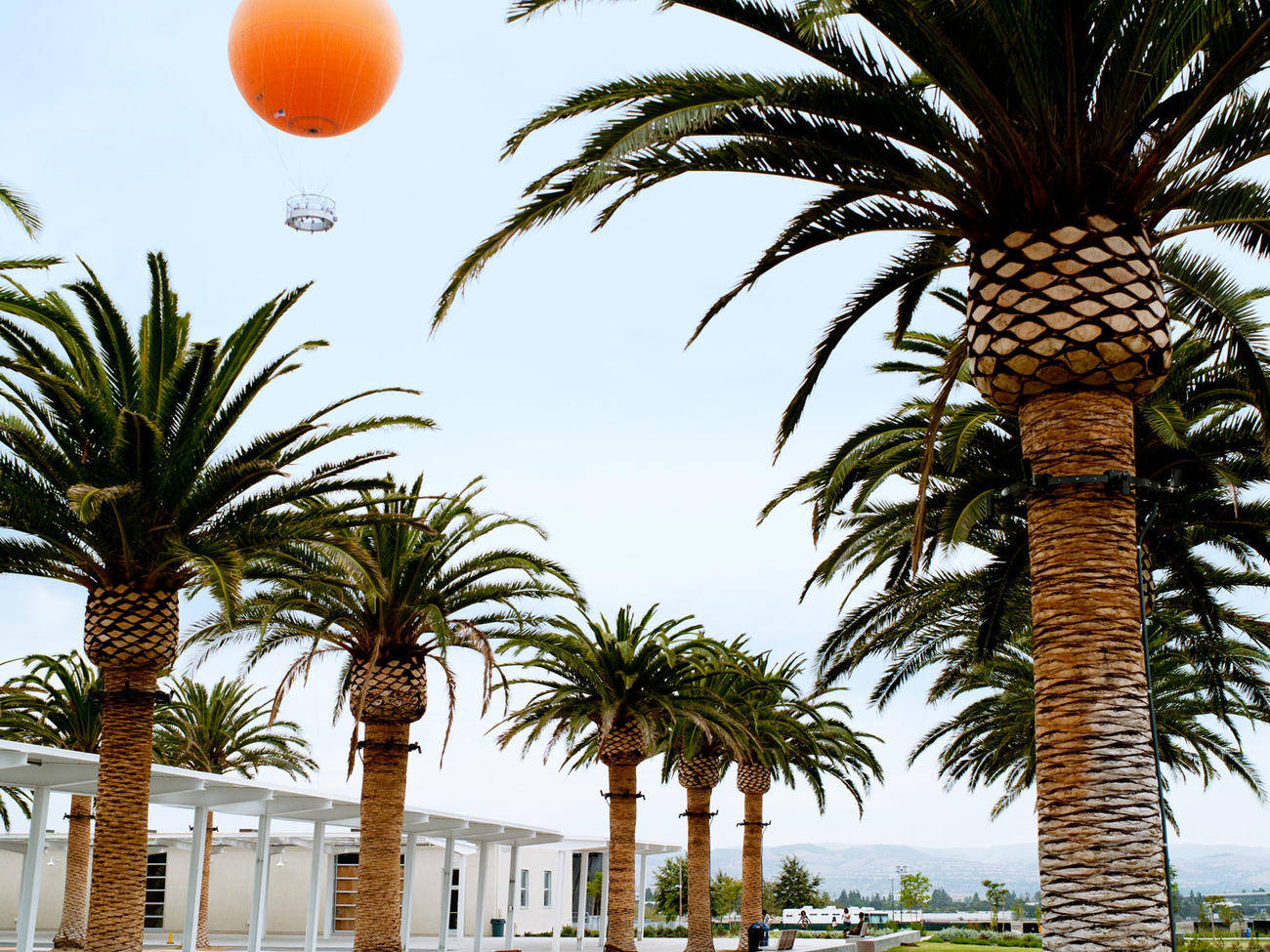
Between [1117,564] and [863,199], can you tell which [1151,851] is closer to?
[1117,564]

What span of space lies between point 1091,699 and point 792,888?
68.6 m

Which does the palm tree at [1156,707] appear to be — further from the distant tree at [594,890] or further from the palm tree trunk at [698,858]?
the distant tree at [594,890]

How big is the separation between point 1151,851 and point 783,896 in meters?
68.1

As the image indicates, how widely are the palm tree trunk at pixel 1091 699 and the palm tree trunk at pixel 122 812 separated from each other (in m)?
10.1

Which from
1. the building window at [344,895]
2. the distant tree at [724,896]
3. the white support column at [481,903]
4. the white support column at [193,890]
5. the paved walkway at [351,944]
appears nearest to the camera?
the white support column at [193,890]

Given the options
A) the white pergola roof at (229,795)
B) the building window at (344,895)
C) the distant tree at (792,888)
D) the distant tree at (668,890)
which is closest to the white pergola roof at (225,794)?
the white pergola roof at (229,795)

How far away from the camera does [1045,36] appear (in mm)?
7609

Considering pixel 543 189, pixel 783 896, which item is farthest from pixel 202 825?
pixel 783 896

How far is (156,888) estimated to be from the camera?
46.1m

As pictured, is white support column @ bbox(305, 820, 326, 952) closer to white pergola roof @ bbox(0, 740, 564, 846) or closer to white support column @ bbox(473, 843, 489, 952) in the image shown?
white pergola roof @ bbox(0, 740, 564, 846)

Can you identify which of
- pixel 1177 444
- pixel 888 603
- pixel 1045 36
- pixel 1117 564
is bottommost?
pixel 1117 564

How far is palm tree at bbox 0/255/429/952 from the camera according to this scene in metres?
13.3

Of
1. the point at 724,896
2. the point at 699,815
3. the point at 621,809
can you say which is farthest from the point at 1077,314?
the point at 724,896

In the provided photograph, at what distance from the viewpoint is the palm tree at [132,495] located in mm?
13289
